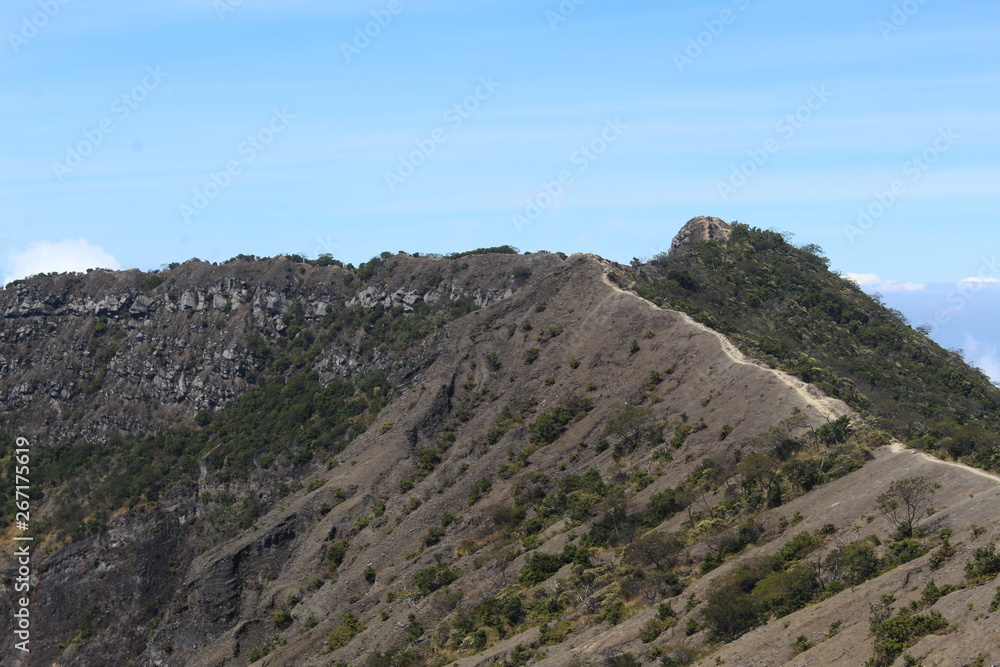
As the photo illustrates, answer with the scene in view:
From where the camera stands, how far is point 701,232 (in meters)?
144

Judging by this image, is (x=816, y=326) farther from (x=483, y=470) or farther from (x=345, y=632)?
(x=345, y=632)

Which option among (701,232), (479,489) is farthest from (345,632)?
(701,232)

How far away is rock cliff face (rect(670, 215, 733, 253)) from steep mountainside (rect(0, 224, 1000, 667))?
0.96 metres

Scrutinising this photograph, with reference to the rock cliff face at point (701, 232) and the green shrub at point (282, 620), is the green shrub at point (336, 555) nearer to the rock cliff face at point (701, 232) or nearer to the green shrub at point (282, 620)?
the green shrub at point (282, 620)

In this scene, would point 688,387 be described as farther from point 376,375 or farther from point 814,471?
point 376,375

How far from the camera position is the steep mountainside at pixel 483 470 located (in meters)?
48.9

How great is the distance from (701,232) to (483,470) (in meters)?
67.8

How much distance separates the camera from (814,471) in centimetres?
5984

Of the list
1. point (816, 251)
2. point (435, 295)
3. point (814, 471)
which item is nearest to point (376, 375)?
point (435, 295)

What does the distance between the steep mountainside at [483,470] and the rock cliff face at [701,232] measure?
962mm

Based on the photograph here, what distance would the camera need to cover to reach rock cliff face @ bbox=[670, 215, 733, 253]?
140375 mm

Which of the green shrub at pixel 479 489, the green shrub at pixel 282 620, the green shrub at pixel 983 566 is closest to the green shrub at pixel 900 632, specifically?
the green shrub at pixel 983 566

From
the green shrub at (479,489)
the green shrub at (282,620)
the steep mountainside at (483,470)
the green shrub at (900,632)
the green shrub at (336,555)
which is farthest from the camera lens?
the green shrub at (336,555)

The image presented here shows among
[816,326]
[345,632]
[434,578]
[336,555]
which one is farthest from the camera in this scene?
[816,326]
